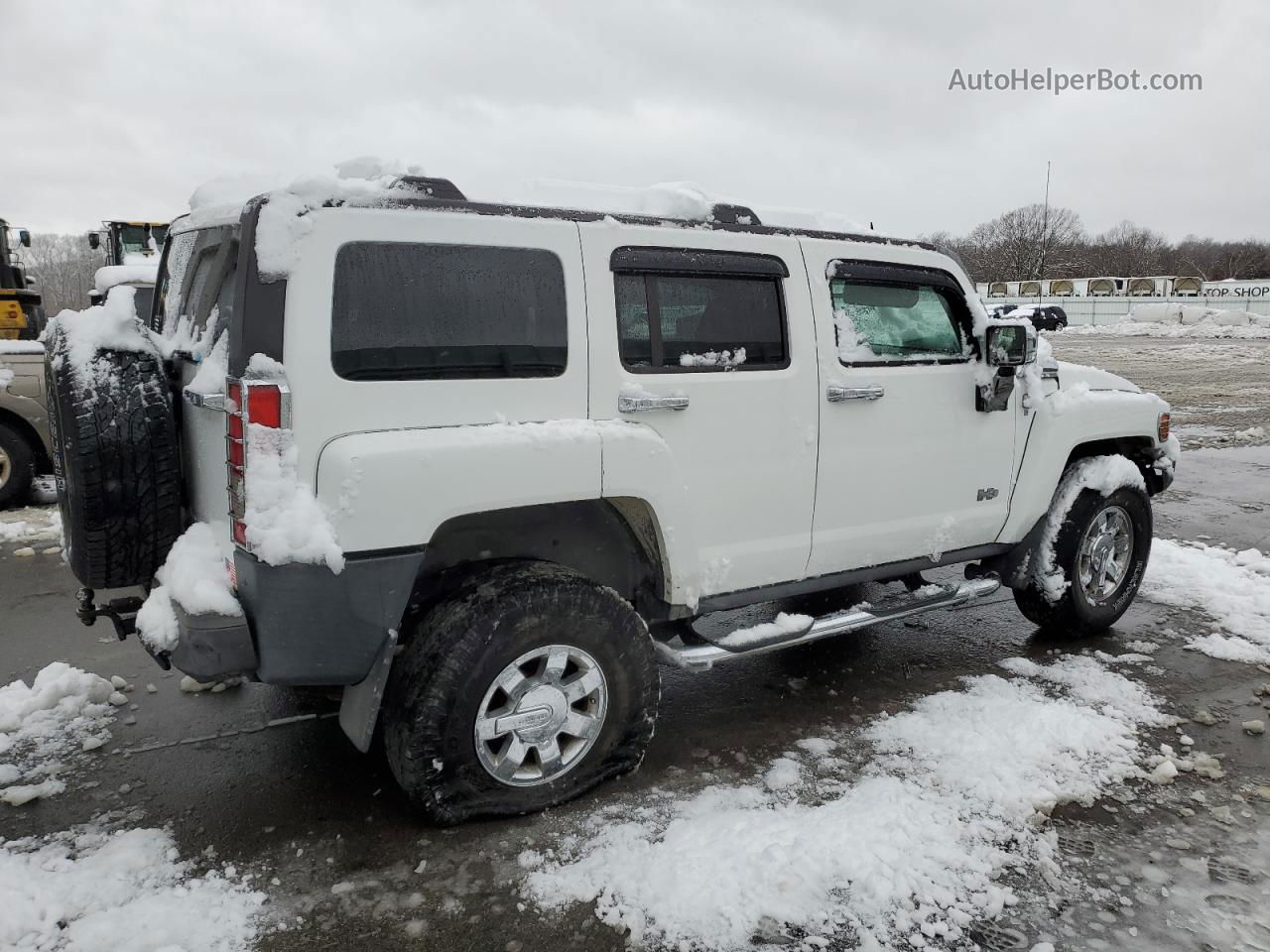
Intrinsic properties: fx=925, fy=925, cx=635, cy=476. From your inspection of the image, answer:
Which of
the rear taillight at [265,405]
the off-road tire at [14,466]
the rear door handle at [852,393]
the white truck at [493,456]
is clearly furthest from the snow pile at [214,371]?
the off-road tire at [14,466]

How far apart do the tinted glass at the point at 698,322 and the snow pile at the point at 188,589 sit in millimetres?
1512

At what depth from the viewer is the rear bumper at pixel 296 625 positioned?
2.70 metres

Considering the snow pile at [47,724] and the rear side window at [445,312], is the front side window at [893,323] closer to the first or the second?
the rear side window at [445,312]

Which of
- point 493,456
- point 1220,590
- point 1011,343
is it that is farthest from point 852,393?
point 1220,590

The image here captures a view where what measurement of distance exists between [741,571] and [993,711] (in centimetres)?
136

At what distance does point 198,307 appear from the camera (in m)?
3.25

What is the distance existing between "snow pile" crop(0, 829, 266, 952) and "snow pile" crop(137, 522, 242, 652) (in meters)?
0.67

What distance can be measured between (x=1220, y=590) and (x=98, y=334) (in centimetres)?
620

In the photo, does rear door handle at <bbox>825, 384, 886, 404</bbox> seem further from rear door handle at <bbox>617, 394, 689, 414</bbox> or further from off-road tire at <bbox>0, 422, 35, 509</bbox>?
off-road tire at <bbox>0, 422, 35, 509</bbox>

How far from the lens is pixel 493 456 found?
9.64ft

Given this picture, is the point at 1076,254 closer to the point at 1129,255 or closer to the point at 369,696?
the point at 1129,255

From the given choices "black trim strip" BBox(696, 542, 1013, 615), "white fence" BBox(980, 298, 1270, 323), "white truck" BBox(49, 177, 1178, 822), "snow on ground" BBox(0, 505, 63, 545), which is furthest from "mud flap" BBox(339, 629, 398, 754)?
"white fence" BBox(980, 298, 1270, 323)

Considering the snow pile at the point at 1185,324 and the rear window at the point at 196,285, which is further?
the snow pile at the point at 1185,324

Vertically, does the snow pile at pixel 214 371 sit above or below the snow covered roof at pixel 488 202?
below
